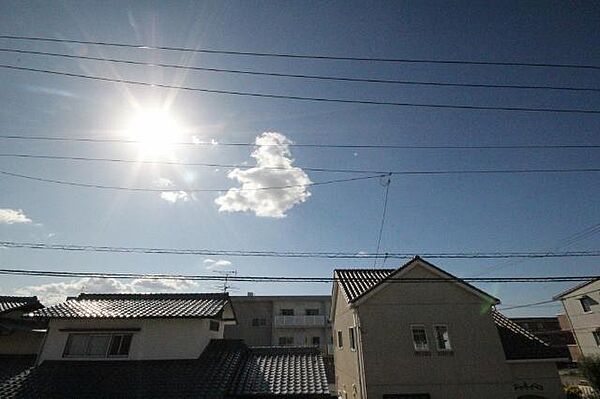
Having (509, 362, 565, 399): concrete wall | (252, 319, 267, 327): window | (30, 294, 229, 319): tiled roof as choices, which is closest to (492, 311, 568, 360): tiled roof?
(509, 362, 565, 399): concrete wall

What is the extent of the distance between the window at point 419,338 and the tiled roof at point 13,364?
1668 centimetres

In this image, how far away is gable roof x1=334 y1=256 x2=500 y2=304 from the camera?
13.6m

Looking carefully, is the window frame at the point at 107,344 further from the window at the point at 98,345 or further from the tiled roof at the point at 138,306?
the tiled roof at the point at 138,306

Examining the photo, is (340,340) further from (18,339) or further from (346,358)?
(18,339)

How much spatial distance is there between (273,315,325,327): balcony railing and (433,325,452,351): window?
721 inches

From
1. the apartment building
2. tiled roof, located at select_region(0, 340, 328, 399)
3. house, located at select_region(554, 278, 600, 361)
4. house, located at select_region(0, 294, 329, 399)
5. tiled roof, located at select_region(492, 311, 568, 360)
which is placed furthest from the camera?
the apartment building

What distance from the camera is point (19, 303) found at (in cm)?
1570

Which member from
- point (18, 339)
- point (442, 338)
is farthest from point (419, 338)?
point (18, 339)

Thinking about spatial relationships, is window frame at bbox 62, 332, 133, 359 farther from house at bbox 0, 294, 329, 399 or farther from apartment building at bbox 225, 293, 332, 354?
apartment building at bbox 225, 293, 332, 354

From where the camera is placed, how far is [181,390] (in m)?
9.48

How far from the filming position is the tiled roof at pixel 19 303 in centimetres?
1520

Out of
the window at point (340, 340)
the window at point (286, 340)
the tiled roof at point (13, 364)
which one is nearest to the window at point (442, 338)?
the window at point (340, 340)

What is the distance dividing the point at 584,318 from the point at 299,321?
2807cm

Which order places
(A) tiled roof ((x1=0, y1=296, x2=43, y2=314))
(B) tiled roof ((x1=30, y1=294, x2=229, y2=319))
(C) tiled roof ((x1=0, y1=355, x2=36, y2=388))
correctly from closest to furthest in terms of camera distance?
1. (C) tiled roof ((x1=0, y1=355, x2=36, y2=388))
2. (B) tiled roof ((x1=30, y1=294, x2=229, y2=319))
3. (A) tiled roof ((x1=0, y1=296, x2=43, y2=314))
